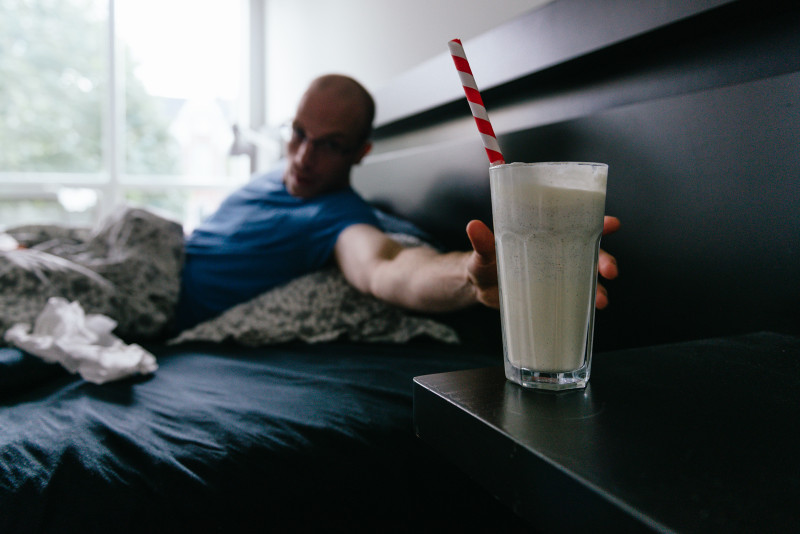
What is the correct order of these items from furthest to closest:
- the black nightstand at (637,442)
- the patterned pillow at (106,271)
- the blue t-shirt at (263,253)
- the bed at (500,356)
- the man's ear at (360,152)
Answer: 1. the man's ear at (360,152)
2. the blue t-shirt at (263,253)
3. the patterned pillow at (106,271)
4. the bed at (500,356)
5. the black nightstand at (637,442)

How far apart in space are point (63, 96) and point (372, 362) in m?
3.63

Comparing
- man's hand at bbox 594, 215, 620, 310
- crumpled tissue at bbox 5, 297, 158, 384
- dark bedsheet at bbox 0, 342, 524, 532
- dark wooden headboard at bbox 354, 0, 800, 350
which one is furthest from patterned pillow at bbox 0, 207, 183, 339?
man's hand at bbox 594, 215, 620, 310

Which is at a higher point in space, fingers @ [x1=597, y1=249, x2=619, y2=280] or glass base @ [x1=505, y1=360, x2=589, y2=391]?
fingers @ [x1=597, y1=249, x2=619, y2=280]

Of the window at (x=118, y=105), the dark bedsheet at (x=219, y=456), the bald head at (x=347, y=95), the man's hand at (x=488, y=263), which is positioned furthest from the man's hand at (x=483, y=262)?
the window at (x=118, y=105)

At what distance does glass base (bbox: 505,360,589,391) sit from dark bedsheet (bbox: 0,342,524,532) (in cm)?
41

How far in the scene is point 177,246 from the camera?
5.36 ft

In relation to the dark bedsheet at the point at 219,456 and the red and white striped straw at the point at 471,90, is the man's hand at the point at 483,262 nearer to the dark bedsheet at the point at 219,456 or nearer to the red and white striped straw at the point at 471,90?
the red and white striped straw at the point at 471,90

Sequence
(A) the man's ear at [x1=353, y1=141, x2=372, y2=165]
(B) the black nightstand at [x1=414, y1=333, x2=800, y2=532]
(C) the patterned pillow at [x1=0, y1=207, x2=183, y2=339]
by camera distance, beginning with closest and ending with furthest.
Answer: (B) the black nightstand at [x1=414, y1=333, x2=800, y2=532] < (C) the patterned pillow at [x1=0, y1=207, x2=183, y2=339] < (A) the man's ear at [x1=353, y1=141, x2=372, y2=165]

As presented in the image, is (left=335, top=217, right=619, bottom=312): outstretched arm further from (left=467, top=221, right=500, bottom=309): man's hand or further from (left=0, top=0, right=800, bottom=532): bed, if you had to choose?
(left=0, top=0, right=800, bottom=532): bed

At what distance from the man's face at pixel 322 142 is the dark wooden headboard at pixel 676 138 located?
1.62ft

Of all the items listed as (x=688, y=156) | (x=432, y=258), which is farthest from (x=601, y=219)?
(x=432, y=258)

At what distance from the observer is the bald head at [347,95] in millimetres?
1690

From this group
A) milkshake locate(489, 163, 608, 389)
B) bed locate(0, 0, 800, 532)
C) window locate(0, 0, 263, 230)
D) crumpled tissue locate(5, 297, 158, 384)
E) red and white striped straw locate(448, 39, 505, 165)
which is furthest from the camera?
window locate(0, 0, 263, 230)

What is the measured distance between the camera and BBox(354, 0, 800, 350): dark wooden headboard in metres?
0.80
